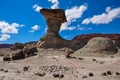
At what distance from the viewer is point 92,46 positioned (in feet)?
98.0

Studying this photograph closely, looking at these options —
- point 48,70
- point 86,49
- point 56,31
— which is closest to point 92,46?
point 86,49

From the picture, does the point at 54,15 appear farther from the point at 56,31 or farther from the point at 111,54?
the point at 111,54

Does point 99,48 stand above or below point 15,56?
above

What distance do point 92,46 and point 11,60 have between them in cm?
1022

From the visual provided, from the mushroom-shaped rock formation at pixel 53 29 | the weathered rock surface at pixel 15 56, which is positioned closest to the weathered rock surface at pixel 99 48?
the weathered rock surface at pixel 15 56

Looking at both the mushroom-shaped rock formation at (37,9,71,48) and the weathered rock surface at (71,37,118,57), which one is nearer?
the weathered rock surface at (71,37,118,57)

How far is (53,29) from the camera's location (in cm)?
3678

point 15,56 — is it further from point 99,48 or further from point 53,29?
point 53,29

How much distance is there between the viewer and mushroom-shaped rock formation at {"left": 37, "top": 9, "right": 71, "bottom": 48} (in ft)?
115

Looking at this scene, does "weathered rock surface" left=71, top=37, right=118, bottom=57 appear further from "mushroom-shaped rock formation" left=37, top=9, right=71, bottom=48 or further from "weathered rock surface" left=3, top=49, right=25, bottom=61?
"mushroom-shaped rock formation" left=37, top=9, right=71, bottom=48

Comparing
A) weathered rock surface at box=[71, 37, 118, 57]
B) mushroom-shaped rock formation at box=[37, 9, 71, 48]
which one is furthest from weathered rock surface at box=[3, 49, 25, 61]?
mushroom-shaped rock formation at box=[37, 9, 71, 48]

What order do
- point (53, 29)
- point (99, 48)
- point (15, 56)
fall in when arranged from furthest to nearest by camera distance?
1. point (53, 29)
2. point (99, 48)
3. point (15, 56)

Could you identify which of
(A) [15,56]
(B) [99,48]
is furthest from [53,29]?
(A) [15,56]

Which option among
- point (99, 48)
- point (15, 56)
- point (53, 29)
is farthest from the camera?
point (53, 29)
